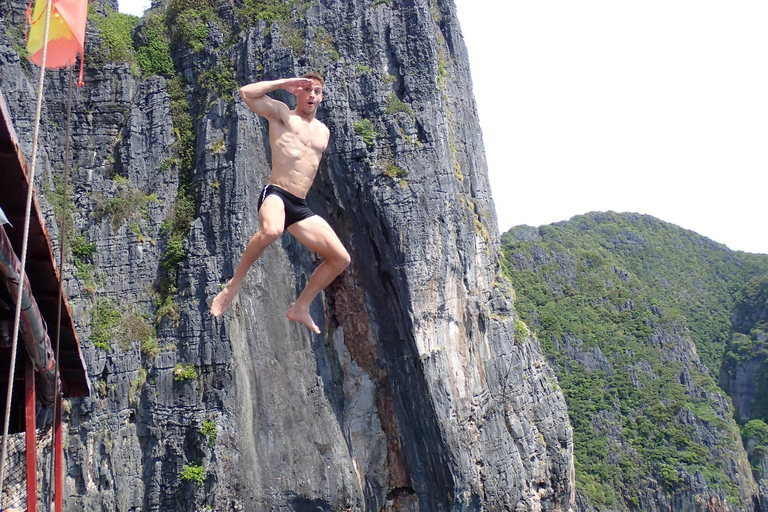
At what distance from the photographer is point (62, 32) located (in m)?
5.96

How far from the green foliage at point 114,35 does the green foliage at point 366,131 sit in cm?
673

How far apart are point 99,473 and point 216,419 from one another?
8.79 feet

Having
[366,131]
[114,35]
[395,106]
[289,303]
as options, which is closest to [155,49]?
[114,35]

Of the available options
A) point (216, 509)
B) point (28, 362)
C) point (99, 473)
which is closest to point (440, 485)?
point (216, 509)

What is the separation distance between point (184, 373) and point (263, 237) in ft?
35.2

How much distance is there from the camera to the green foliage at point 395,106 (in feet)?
52.2

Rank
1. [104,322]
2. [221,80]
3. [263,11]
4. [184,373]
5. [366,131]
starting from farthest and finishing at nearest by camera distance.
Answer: [263,11]
[221,80]
[366,131]
[104,322]
[184,373]

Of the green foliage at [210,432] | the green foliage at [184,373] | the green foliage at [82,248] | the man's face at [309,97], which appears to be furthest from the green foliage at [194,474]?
the man's face at [309,97]

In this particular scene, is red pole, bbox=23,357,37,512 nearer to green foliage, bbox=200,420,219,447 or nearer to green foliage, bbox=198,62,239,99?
green foliage, bbox=200,420,219,447

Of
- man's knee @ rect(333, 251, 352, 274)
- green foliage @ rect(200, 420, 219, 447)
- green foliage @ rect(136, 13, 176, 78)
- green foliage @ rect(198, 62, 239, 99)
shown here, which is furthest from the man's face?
green foliage @ rect(136, 13, 176, 78)

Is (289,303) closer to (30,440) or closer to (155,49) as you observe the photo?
(155,49)

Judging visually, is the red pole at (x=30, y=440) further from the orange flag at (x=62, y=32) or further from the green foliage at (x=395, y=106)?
the green foliage at (x=395, y=106)

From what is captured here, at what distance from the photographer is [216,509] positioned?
1443cm

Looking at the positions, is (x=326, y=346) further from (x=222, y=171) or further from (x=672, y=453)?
(x=672, y=453)
